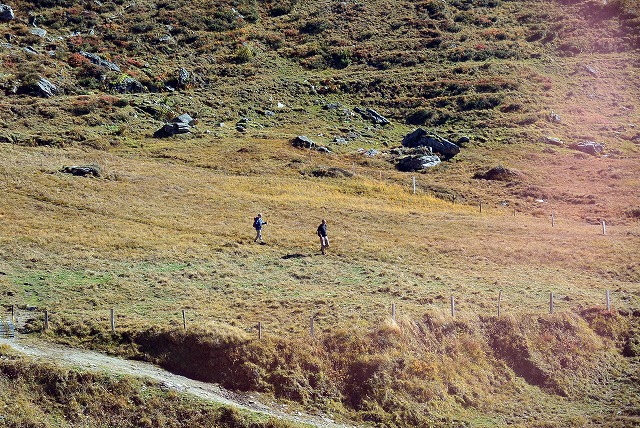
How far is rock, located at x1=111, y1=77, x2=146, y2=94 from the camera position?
7394cm

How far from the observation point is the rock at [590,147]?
6412 centimetres

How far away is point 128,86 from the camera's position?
2931 inches

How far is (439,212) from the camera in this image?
4744 cm

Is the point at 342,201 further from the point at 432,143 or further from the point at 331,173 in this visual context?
the point at 432,143

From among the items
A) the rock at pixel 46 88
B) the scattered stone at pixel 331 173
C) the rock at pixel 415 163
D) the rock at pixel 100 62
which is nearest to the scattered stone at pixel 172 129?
the rock at pixel 46 88

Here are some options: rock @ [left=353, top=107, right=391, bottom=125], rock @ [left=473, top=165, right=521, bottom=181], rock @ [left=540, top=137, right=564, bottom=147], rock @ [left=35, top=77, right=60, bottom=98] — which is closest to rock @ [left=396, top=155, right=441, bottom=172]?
rock @ [left=473, top=165, right=521, bottom=181]

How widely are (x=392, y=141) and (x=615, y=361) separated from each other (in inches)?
1656

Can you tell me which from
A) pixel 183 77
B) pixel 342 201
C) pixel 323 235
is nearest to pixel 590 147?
pixel 342 201

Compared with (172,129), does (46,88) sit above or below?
above

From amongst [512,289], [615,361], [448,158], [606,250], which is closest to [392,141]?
[448,158]

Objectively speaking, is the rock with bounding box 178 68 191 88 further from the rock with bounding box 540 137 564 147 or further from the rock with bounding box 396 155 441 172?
the rock with bounding box 540 137 564 147

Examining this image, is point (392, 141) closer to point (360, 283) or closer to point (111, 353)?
point (360, 283)

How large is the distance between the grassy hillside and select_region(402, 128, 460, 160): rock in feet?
3.49

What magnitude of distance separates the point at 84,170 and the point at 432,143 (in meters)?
28.4
